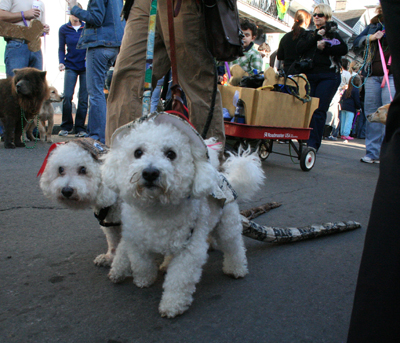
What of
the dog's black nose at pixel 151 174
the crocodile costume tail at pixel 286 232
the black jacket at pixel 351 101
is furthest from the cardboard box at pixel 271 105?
the black jacket at pixel 351 101

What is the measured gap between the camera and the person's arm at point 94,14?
5184 mm

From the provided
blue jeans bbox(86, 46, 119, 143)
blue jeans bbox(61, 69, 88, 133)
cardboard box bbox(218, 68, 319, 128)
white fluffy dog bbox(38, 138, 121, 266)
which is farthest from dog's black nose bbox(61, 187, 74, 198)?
blue jeans bbox(61, 69, 88, 133)

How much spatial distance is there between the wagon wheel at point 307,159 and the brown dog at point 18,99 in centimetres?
418

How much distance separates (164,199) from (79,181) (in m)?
0.65

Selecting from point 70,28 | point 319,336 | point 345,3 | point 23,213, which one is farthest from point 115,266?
point 345,3

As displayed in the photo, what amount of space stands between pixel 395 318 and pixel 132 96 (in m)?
2.24

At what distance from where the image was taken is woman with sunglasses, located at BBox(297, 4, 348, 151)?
6359mm

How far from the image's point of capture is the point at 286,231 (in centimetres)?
253

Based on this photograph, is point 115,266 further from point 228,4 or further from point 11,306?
point 228,4

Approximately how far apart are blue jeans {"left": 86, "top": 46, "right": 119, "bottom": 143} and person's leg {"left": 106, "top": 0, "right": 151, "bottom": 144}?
281 centimetres

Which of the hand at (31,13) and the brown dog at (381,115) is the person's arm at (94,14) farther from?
the brown dog at (381,115)

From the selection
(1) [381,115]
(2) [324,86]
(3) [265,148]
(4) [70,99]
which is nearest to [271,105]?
(3) [265,148]

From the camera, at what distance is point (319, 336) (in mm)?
1573

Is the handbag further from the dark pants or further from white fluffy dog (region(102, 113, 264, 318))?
the dark pants
